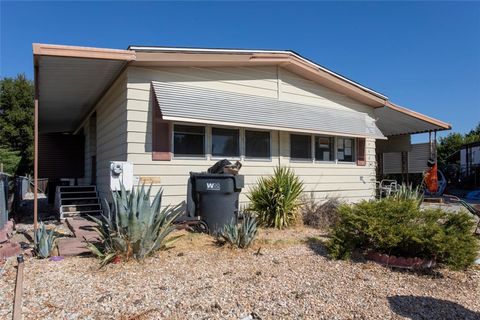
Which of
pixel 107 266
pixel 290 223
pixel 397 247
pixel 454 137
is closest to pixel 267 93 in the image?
pixel 290 223

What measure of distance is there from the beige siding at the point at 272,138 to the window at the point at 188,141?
18cm

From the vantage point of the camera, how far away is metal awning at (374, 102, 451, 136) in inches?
458

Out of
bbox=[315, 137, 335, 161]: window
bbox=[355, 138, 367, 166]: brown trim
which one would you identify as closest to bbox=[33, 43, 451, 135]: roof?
bbox=[355, 138, 367, 166]: brown trim

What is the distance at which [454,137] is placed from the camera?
31359 millimetres

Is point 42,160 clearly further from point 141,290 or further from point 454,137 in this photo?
point 454,137

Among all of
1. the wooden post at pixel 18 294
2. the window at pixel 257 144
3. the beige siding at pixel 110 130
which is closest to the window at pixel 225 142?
the window at pixel 257 144

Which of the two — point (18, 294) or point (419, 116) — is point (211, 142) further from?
point (419, 116)

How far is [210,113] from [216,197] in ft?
6.76

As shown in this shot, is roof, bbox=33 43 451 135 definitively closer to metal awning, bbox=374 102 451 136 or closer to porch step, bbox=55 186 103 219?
metal awning, bbox=374 102 451 136

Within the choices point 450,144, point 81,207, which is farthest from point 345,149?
point 450,144

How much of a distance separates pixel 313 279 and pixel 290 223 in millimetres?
3323

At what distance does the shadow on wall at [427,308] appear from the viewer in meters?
3.36

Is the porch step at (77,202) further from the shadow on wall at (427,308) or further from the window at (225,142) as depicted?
the shadow on wall at (427,308)

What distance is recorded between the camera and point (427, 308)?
3518 millimetres
